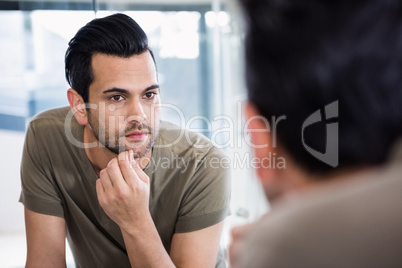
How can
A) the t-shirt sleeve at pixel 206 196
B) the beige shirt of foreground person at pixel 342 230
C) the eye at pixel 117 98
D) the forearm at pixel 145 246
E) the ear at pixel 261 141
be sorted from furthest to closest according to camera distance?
the eye at pixel 117 98, the t-shirt sleeve at pixel 206 196, the forearm at pixel 145 246, the ear at pixel 261 141, the beige shirt of foreground person at pixel 342 230

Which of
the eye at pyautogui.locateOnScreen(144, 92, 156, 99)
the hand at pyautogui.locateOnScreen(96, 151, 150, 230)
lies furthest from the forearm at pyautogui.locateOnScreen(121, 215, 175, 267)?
the eye at pyautogui.locateOnScreen(144, 92, 156, 99)

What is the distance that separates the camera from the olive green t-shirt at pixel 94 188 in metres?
1.28

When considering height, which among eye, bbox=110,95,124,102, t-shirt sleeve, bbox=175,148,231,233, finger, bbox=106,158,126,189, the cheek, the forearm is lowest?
the forearm

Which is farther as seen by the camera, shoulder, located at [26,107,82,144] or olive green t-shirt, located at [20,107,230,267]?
shoulder, located at [26,107,82,144]

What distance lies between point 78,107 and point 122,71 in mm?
221

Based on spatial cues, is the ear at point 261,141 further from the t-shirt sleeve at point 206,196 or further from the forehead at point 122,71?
the forehead at point 122,71

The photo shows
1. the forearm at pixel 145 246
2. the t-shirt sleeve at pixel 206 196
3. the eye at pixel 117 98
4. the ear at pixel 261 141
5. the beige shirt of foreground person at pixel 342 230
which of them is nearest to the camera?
the beige shirt of foreground person at pixel 342 230

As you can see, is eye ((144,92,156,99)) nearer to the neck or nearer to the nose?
the nose

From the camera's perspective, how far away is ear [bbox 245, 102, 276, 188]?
0.44 meters

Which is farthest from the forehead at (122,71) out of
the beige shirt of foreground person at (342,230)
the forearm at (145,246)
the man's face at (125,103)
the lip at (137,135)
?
the beige shirt of foreground person at (342,230)

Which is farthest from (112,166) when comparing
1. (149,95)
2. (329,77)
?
(329,77)

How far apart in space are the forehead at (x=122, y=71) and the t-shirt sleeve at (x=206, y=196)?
1.05 ft

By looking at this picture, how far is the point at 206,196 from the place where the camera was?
128 cm

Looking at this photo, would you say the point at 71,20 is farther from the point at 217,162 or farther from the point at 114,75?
the point at 217,162
